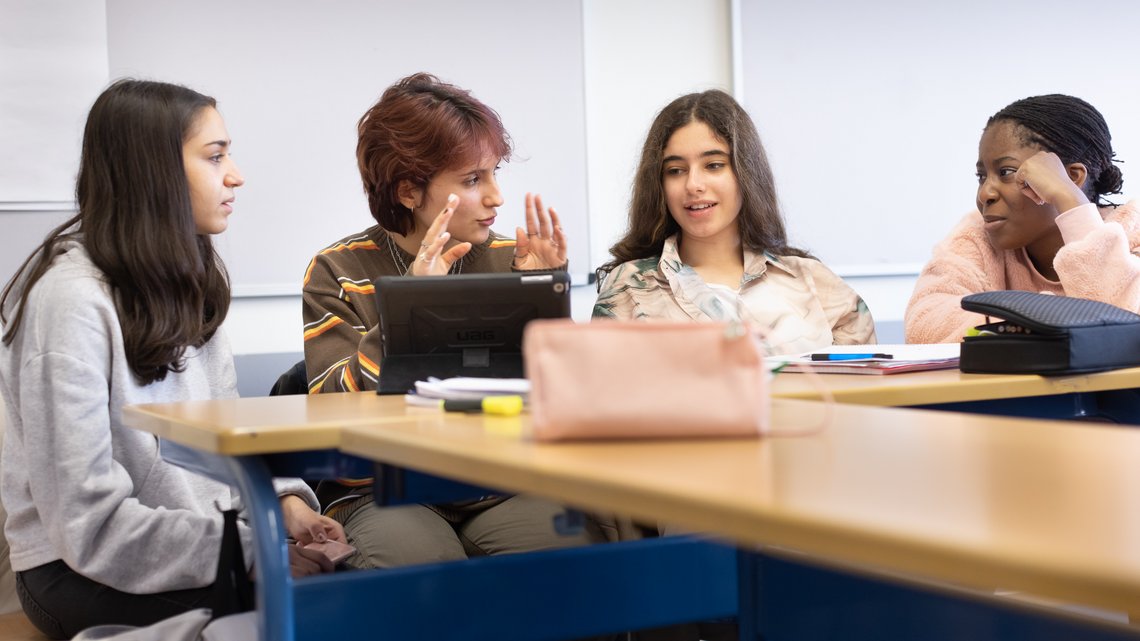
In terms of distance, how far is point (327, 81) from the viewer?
11.1 feet

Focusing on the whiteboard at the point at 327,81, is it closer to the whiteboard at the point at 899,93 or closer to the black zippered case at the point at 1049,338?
the whiteboard at the point at 899,93

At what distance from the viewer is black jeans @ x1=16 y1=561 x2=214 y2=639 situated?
1570mm

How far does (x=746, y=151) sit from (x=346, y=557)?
46.8 inches

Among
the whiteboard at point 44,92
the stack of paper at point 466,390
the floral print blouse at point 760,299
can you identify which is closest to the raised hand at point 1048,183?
the floral print blouse at point 760,299

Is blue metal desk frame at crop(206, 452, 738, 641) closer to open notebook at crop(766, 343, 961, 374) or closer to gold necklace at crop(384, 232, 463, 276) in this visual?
open notebook at crop(766, 343, 961, 374)

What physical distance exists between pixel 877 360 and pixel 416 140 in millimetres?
1013

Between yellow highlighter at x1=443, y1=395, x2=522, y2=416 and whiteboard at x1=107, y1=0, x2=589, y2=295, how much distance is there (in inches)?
89.8

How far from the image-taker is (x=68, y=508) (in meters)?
1.55

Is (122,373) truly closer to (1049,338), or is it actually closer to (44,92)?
(1049,338)

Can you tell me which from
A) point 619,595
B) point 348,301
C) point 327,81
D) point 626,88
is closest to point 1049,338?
point 619,595

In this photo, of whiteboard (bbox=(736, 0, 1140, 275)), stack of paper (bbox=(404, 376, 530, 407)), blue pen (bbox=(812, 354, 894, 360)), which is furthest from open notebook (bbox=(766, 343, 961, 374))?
whiteboard (bbox=(736, 0, 1140, 275))

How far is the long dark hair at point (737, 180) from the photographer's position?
237 centimetres

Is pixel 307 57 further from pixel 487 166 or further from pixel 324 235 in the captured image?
pixel 487 166

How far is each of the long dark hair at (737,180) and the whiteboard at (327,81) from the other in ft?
3.96
